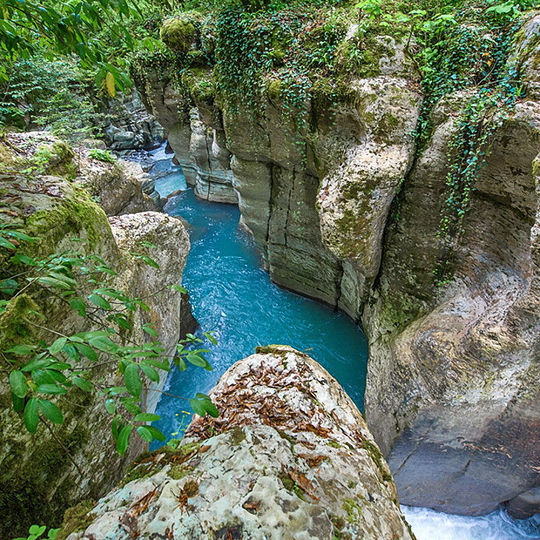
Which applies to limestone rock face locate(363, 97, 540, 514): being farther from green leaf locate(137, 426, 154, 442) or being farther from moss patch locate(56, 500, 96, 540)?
moss patch locate(56, 500, 96, 540)

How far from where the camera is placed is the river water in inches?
240

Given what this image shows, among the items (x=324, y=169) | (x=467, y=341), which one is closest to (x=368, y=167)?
(x=324, y=169)

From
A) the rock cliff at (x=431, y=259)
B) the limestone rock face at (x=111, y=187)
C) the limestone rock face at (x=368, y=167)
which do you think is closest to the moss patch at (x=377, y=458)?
the rock cliff at (x=431, y=259)

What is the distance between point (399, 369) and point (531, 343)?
1.98 metres

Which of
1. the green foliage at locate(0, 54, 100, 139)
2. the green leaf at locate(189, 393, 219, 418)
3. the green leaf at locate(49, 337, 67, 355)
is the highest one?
the green foliage at locate(0, 54, 100, 139)

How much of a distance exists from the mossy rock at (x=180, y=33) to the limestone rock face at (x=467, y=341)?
7.52 meters

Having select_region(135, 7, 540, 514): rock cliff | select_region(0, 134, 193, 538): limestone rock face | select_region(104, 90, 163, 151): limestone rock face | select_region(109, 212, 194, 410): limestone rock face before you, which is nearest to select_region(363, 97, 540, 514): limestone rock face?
select_region(135, 7, 540, 514): rock cliff

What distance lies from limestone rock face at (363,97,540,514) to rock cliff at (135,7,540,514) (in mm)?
20

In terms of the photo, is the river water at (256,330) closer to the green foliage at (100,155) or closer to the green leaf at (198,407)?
the green leaf at (198,407)

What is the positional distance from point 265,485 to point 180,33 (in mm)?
10734

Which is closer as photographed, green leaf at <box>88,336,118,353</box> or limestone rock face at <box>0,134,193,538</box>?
green leaf at <box>88,336,118,353</box>

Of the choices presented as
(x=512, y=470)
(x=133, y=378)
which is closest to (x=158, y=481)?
(x=133, y=378)

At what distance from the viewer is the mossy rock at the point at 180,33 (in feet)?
27.9

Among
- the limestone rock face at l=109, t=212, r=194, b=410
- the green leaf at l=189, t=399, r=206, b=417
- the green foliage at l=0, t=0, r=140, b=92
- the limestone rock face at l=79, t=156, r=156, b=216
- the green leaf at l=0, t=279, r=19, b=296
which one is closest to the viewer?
the green leaf at l=189, t=399, r=206, b=417
